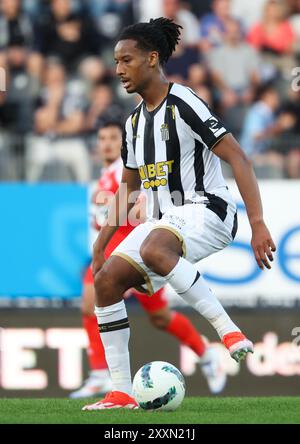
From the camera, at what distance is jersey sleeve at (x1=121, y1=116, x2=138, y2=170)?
7.17 metres

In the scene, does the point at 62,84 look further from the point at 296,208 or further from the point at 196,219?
the point at 196,219

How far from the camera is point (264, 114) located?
505 inches

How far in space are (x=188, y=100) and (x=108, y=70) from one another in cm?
691

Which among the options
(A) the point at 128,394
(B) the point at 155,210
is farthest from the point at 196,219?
(A) the point at 128,394

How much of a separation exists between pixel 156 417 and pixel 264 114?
7.11 metres

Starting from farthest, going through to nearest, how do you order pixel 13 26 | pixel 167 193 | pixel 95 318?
pixel 13 26, pixel 95 318, pixel 167 193

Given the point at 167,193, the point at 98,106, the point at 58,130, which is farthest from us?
the point at 98,106

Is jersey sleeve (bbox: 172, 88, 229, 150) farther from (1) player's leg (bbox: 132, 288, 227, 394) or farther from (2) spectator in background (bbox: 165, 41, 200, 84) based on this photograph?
(2) spectator in background (bbox: 165, 41, 200, 84)

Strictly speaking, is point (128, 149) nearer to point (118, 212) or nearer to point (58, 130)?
point (118, 212)

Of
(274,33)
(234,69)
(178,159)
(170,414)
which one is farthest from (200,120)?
(274,33)

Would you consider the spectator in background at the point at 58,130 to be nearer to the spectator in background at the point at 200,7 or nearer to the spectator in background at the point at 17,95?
the spectator in background at the point at 17,95

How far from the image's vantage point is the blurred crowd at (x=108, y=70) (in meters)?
12.1

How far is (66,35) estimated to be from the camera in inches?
545

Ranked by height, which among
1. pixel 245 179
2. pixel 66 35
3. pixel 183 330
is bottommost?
pixel 183 330
